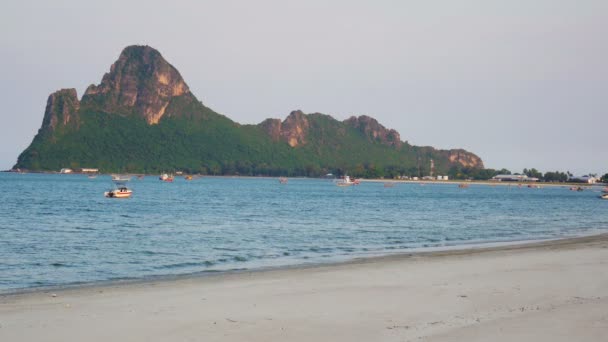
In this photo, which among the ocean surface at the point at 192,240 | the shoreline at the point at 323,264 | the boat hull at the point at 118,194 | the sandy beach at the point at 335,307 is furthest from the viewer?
the boat hull at the point at 118,194

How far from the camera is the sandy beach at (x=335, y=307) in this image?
45.7ft

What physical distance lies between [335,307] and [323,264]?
10820mm

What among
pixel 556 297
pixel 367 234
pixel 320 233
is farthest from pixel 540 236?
pixel 556 297

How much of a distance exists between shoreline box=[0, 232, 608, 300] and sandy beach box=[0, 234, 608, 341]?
18.2 inches

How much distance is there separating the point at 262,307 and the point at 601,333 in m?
7.89

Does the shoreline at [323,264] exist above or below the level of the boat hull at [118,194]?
below

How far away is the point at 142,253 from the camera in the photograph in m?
31.8

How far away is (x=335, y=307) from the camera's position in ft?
56.0

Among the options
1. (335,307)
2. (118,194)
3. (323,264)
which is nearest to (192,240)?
(323,264)

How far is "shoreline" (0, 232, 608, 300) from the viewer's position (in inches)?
826

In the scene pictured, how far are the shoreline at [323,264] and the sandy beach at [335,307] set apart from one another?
462 millimetres

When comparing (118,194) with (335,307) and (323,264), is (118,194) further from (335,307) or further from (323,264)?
(335,307)

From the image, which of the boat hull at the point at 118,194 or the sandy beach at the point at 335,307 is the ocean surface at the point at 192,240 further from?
the boat hull at the point at 118,194

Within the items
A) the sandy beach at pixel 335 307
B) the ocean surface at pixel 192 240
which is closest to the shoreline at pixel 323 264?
the sandy beach at pixel 335 307
